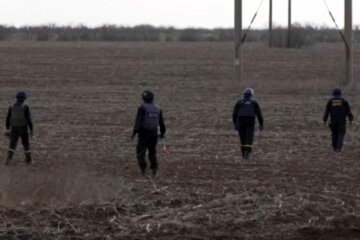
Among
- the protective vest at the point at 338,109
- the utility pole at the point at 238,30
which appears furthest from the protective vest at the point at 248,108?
the utility pole at the point at 238,30

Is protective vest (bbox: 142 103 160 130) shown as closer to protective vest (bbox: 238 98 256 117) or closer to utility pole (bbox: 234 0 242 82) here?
protective vest (bbox: 238 98 256 117)

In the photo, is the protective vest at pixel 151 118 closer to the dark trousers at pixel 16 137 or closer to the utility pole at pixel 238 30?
the dark trousers at pixel 16 137

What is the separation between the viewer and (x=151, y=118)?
16.4 metres

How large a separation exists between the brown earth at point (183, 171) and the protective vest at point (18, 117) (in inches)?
31.0

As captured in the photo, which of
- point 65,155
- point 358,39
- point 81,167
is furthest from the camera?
point 358,39

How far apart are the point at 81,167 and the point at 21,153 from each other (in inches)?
153

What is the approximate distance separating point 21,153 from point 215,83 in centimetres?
2090

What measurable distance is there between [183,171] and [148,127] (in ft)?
3.89

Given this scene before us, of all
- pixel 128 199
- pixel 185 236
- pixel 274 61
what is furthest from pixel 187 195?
pixel 274 61

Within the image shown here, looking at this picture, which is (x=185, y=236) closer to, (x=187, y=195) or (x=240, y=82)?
(x=187, y=195)

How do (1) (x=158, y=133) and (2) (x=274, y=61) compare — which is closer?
(1) (x=158, y=133)

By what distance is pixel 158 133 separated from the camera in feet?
54.5

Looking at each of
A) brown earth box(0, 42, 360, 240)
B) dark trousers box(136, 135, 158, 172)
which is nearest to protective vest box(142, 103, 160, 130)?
dark trousers box(136, 135, 158, 172)

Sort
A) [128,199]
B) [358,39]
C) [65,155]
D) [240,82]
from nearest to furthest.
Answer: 1. [128,199]
2. [65,155]
3. [240,82]
4. [358,39]
